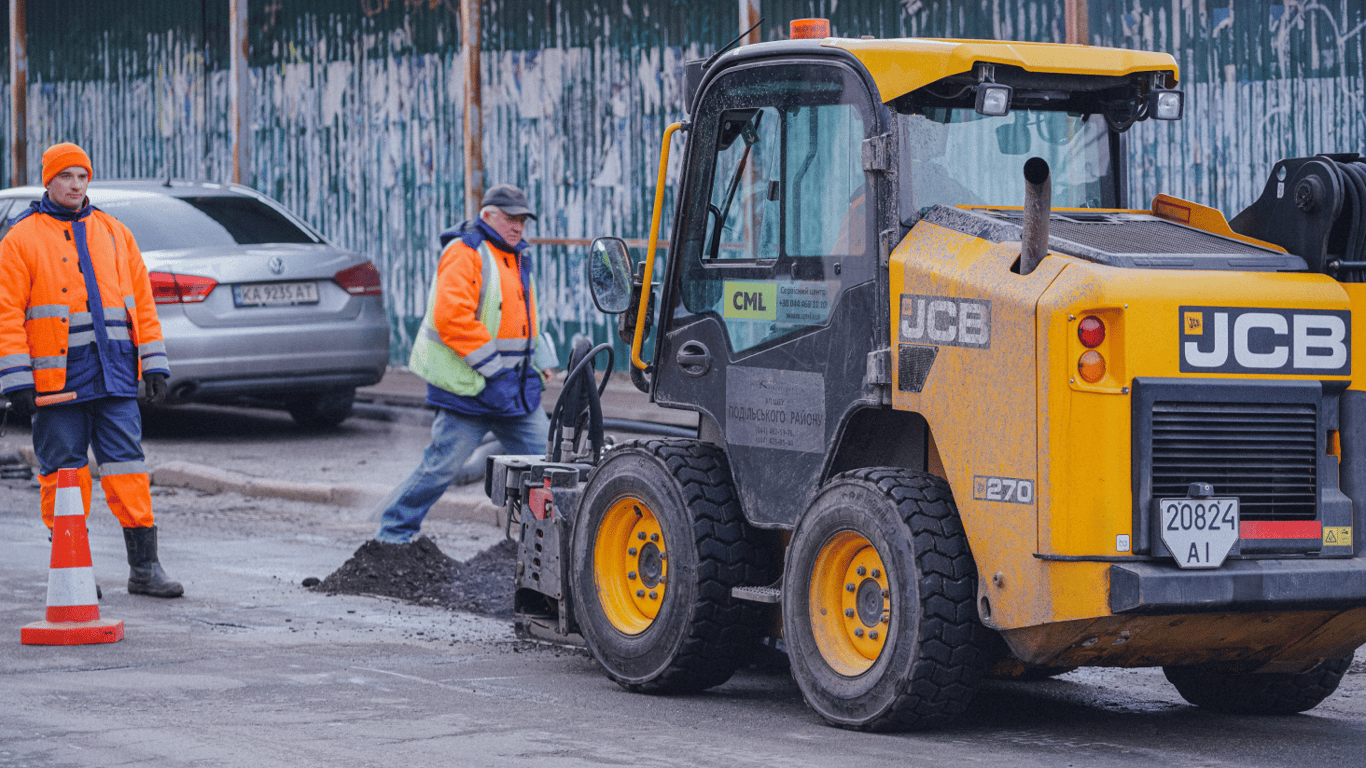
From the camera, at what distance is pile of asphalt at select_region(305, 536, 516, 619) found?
8.86 meters

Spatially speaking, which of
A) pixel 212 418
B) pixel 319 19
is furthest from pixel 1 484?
pixel 319 19

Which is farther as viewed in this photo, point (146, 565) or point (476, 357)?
point (476, 357)

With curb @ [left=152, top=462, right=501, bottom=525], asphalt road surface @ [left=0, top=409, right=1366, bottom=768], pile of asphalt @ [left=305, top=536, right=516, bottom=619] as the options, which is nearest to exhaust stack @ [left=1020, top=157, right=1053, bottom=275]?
asphalt road surface @ [left=0, top=409, right=1366, bottom=768]

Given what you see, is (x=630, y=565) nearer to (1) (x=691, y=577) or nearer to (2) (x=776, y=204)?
(1) (x=691, y=577)

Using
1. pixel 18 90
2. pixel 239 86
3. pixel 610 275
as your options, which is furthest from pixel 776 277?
pixel 18 90

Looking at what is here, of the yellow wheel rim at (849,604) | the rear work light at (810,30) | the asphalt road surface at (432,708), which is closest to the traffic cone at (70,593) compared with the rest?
the asphalt road surface at (432,708)

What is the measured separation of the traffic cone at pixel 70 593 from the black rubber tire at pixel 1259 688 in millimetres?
3912

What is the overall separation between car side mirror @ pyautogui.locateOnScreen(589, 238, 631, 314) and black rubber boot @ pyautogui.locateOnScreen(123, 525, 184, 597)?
2652 mm

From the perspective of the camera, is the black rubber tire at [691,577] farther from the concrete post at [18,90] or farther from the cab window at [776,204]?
the concrete post at [18,90]

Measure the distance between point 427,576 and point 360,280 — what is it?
510 centimetres

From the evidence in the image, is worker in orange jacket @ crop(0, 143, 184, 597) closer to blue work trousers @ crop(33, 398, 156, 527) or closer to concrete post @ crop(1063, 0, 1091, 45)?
blue work trousers @ crop(33, 398, 156, 527)

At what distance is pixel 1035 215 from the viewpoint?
5.67m

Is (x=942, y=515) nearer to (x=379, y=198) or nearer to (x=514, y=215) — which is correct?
(x=514, y=215)

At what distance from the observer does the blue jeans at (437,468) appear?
9.38 meters
